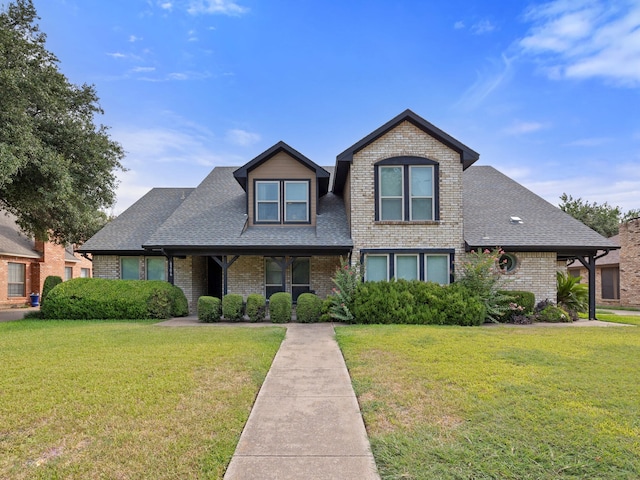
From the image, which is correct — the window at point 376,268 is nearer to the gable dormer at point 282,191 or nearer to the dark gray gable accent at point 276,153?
the gable dormer at point 282,191

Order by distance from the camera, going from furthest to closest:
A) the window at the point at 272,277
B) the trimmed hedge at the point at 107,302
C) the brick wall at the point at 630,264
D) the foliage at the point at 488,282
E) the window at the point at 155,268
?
the brick wall at the point at 630,264 → the window at the point at 155,268 → the window at the point at 272,277 → the trimmed hedge at the point at 107,302 → the foliage at the point at 488,282

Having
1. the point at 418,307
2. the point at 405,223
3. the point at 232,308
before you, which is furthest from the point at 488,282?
the point at 232,308

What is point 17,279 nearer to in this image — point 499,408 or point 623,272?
point 499,408

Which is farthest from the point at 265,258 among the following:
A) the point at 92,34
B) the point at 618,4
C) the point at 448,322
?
the point at 618,4

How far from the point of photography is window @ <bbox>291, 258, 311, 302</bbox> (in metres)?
15.3

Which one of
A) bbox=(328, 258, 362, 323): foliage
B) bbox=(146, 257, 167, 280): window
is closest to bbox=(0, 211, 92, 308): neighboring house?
bbox=(146, 257, 167, 280): window

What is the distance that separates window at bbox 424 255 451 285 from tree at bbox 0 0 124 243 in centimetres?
1349

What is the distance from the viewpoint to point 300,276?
15375 mm

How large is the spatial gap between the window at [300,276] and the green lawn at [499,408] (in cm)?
724

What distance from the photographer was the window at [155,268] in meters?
15.7

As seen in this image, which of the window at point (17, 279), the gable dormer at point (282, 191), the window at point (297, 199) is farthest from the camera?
the window at point (17, 279)

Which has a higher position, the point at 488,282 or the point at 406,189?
the point at 406,189

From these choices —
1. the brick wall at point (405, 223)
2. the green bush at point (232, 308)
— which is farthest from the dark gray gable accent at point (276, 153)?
the green bush at point (232, 308)

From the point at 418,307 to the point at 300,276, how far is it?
5.52 meters
